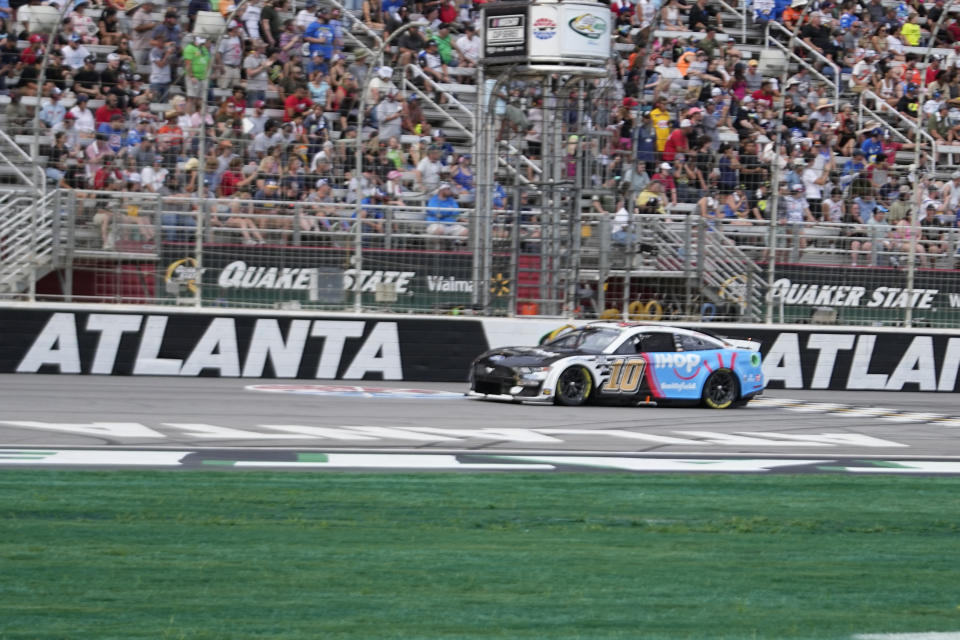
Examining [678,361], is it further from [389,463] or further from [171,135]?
[389,463]

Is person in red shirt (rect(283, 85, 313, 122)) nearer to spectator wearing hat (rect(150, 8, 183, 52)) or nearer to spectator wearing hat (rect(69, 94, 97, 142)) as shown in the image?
spectator wearing hat (rect(150, 8, 183, 52))

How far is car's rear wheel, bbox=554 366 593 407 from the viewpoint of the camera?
16.9m

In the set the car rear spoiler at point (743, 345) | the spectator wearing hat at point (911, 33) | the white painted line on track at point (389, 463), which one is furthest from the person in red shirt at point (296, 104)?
the spectator wearing hat at point (911, 33)

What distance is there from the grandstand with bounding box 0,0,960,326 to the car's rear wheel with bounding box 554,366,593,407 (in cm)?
296

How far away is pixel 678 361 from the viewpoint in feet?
58.1

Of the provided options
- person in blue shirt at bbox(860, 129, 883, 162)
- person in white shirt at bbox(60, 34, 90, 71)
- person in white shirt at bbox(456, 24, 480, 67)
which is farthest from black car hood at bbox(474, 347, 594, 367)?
person in blue shirt at bbox(860, 129, 883, 162)

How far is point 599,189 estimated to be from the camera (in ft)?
66.1

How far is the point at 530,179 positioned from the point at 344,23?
3977 mm

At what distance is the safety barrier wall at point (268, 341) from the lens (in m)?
18.6

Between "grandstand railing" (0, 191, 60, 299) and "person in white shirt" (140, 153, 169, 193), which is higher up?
"person in white shirt" (140, 153, 169, 193)

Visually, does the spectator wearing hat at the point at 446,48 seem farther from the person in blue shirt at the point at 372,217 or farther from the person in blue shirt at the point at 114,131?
the person in blue shirt at the point at 114,131

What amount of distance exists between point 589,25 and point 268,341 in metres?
6.18

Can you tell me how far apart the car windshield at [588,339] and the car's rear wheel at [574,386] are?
0.41m

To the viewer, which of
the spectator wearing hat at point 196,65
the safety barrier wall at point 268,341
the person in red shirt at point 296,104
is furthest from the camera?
the person in red shirt at point 296,104
